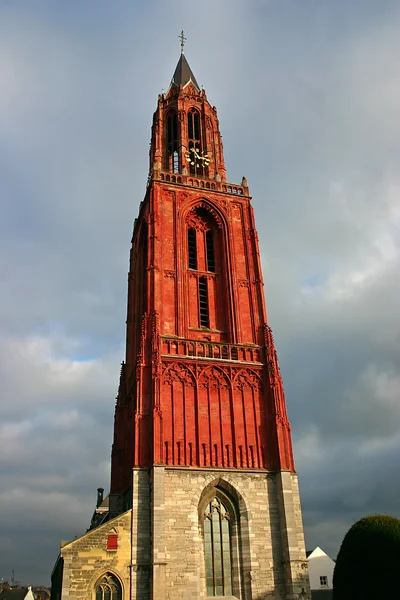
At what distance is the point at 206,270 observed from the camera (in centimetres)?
3488

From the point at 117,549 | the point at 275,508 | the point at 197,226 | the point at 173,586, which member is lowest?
the point at 173,586

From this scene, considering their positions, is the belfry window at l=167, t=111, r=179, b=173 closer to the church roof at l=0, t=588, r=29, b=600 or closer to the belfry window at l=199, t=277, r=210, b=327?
the belfry window at l=199, t=277, r=210, b=327

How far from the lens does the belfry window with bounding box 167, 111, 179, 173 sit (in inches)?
1655

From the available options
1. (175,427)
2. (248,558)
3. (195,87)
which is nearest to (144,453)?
(175,427)

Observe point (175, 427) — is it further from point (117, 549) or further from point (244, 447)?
point (117, 549)

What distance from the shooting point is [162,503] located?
81.5 ft

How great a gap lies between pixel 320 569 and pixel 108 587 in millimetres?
33936

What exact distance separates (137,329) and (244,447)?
1157 centimetres

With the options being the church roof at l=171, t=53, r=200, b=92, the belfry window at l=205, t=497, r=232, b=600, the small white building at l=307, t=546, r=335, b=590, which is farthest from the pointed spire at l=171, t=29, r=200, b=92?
the small white building at l=307, t=546, r=335, b=590

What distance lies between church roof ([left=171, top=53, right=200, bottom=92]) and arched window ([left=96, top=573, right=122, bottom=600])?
126ft

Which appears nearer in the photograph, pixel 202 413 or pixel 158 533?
pixel 158 533

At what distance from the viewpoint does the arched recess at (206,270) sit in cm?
3269

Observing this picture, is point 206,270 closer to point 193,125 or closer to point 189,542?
point 193,125

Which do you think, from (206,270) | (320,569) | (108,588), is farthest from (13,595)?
(206,270)
